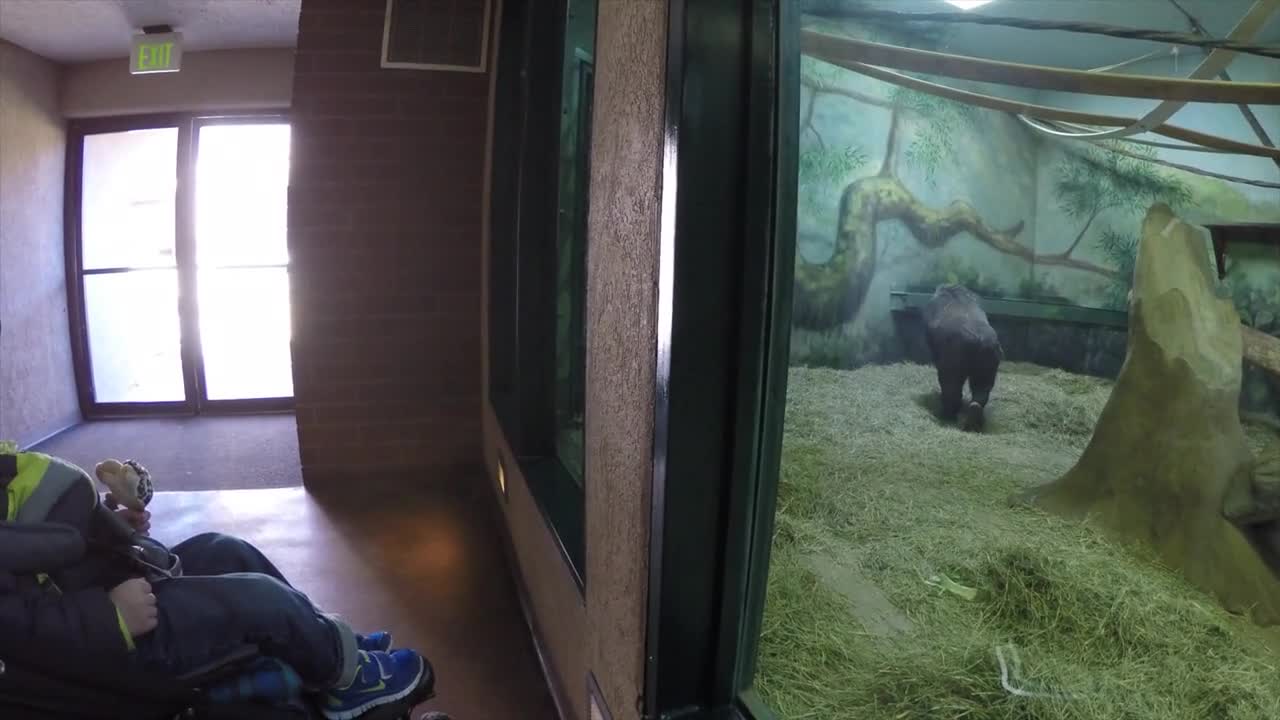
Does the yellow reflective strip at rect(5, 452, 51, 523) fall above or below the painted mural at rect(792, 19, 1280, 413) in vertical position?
below

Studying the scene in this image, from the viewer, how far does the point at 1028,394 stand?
0.72 m

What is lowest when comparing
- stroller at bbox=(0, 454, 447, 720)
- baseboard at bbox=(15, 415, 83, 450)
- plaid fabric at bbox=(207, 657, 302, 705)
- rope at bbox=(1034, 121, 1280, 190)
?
baseboard at bbox=(15, 415, 83, 450)

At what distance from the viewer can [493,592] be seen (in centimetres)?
269

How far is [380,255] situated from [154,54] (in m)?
2.15

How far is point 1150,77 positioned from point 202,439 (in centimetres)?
588

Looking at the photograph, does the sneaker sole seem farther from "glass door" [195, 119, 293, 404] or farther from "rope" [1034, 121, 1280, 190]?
"glass door" [195, 119, 293, 404]

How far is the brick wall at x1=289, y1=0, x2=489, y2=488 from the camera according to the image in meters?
3.88

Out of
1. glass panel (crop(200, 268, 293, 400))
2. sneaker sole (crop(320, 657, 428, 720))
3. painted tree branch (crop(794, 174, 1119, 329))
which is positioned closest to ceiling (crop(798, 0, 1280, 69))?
painted tree branch (crop(794, 174, 1119, 329))

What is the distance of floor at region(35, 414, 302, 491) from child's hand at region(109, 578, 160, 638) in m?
2.91

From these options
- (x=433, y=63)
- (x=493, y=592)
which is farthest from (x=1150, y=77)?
(x=433, y=63)

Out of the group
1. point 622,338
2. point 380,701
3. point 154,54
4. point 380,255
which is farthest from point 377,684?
point 154,54

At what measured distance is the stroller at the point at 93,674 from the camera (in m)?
1.25

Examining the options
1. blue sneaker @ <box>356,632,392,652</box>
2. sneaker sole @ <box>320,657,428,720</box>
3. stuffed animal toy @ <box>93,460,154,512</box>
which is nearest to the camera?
stuffed animal toy @ <box>93,460,154,512</box>

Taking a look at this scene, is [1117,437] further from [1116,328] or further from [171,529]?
[171,529]
